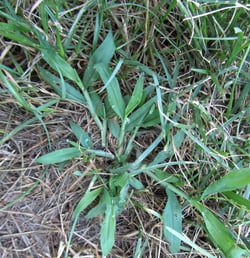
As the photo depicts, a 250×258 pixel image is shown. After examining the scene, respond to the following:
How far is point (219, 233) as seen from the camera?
3.80 feet

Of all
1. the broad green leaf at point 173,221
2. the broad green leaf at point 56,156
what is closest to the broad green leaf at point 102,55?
the broad green leaf at point 56,156

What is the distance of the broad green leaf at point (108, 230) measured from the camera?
3.80 ft

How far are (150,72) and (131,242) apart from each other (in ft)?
1.67

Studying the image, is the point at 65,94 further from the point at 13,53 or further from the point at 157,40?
the point at 157,40

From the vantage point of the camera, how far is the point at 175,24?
1.22 meters

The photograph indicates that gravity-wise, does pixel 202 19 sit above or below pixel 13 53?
above

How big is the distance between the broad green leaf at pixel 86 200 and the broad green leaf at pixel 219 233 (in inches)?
11.0

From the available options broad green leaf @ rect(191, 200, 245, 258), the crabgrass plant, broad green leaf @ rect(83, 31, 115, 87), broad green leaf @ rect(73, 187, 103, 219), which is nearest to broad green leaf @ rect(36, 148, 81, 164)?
the crabgrass plant

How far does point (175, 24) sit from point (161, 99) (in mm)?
227

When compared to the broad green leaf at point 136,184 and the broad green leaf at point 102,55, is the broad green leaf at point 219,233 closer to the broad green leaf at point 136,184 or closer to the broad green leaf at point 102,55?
the broad green leaf at point 136,184

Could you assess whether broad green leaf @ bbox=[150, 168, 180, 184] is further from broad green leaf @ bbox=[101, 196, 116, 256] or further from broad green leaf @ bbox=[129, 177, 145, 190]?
broad green leaf @ bbox=[101, 196, 116, 256]

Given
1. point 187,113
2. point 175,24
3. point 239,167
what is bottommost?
point 239,167

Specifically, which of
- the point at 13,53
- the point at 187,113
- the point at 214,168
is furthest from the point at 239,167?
the point at 13,53

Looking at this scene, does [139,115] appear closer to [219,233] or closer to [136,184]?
[136,184]
